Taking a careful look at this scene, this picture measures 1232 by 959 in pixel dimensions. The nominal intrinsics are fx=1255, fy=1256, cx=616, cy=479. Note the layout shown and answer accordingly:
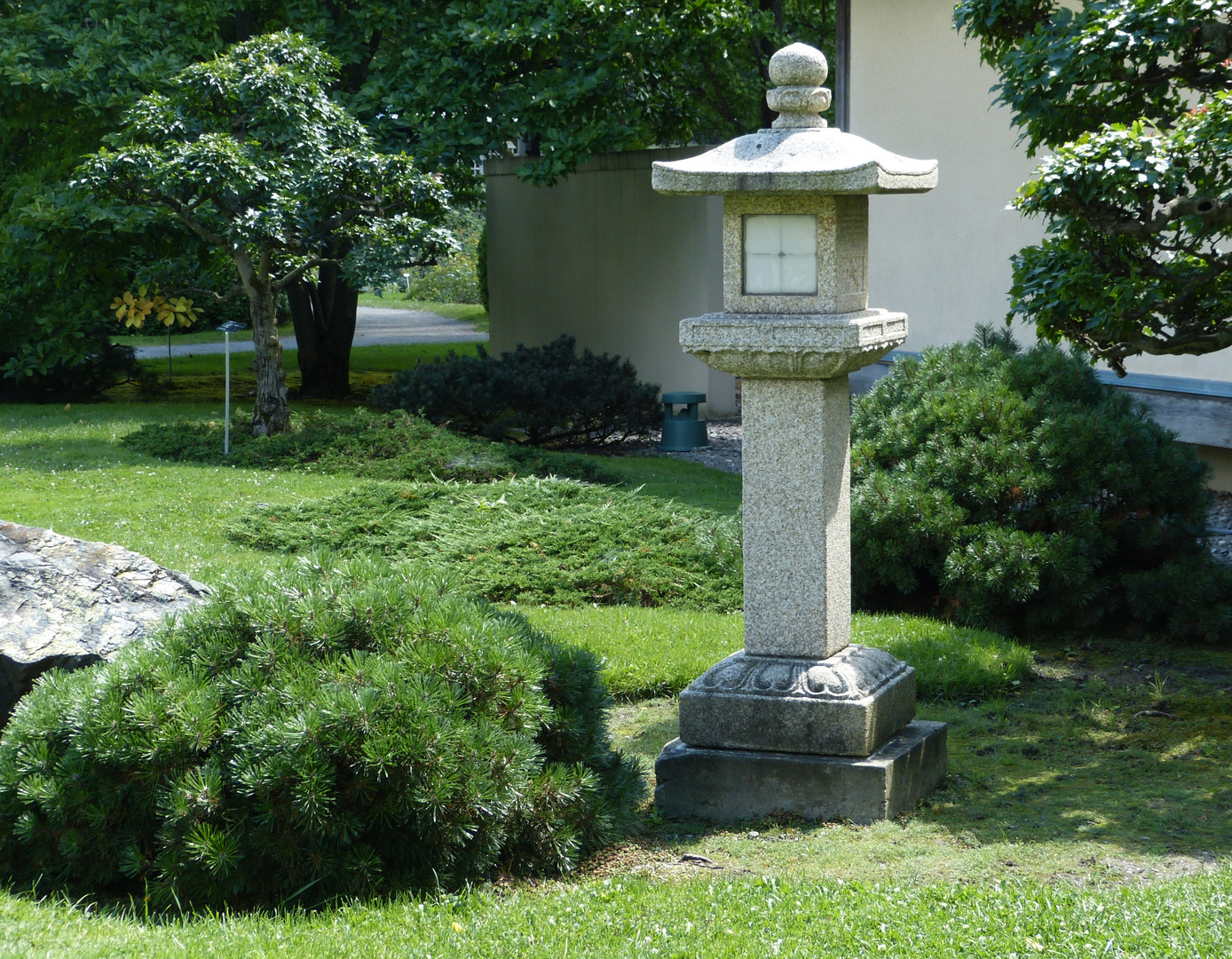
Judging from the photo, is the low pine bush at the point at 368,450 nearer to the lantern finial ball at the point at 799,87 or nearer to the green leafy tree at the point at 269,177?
the green leafy tree at the point at 269,177

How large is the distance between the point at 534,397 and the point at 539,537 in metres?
4.95

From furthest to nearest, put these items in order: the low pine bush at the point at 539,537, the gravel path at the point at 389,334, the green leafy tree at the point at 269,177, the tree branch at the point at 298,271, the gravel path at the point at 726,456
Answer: the gravel path at the point at 389,334 < the tree branch at the point at 298,271 < the green leafy tree at the point at 269,177 < the gravel path at the point at 726,456 < the low pine bush at the point at 539,537

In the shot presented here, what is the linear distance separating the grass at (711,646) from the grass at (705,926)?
96.5 inches

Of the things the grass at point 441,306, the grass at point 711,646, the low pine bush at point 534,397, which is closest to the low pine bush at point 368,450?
the low pine bush at point 534,397

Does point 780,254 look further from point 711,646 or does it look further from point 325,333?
point 325,333

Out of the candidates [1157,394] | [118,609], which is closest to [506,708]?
[118,609]

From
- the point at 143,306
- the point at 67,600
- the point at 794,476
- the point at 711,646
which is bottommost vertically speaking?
the point at 711,646

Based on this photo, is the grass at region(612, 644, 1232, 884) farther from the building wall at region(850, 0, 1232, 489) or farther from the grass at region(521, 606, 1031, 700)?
the building wall at region(850, 0, 1232, 489)

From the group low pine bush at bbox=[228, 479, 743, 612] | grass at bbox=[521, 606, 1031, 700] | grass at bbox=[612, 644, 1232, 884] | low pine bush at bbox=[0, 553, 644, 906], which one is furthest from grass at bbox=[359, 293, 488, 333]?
low pine bush at bbox=[0, 553, 644, 906]

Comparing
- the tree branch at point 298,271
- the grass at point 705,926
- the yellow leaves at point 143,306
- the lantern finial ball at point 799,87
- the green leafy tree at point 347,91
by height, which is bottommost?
the grass at point 705,926

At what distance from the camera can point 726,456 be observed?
44.4 ft

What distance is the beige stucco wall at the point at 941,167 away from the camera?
11617 mm

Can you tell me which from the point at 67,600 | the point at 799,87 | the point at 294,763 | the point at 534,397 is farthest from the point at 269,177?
the point at 294,763

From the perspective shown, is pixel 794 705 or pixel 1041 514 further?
pixel 1041 514
